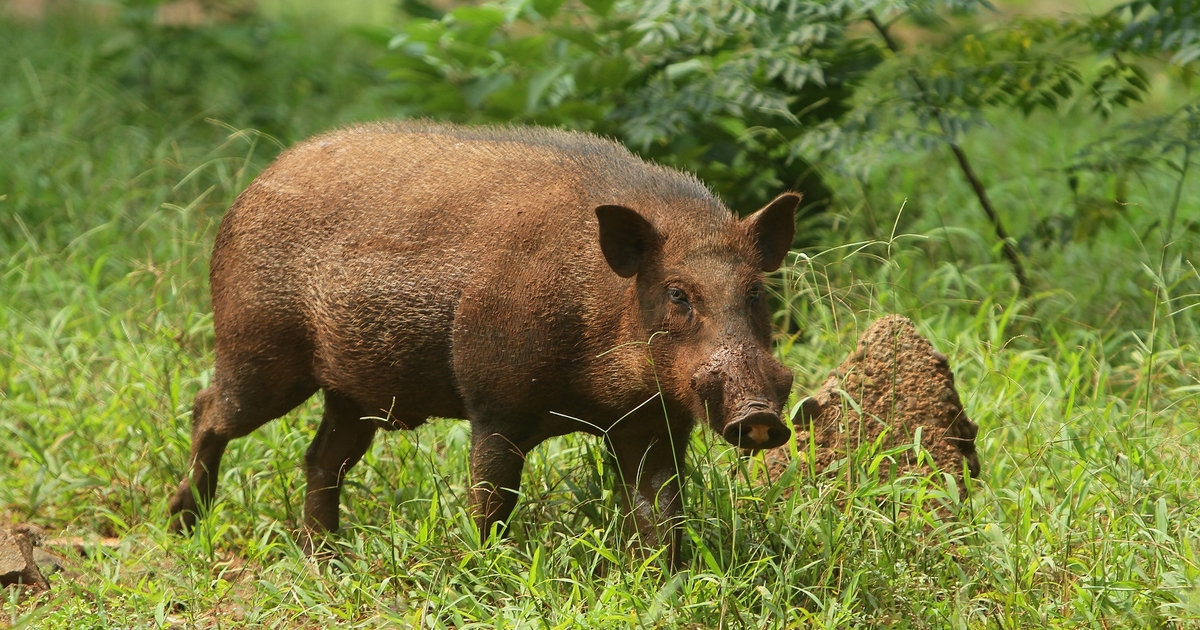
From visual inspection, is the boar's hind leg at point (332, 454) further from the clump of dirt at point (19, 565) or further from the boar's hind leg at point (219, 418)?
the clump of dirt at point (19, 565)

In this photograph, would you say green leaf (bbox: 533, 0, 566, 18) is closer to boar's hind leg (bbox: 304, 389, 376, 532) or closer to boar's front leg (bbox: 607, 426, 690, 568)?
boar's hind leg (bbox: 304, 389, 376, 532)

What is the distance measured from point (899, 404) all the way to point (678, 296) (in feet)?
3.86

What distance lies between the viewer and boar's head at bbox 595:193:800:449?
3.58m

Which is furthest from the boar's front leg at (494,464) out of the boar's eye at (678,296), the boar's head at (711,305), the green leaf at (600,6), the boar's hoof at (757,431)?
the green leaf at (600,6)

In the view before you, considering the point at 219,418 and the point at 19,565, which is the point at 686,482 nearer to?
the point at 219,418

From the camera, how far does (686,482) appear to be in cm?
423

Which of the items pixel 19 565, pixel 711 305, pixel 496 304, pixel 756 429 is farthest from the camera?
pixel 19 565

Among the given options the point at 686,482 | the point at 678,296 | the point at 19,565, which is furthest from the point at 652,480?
the point at 19,565

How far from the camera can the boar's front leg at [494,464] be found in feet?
13.3

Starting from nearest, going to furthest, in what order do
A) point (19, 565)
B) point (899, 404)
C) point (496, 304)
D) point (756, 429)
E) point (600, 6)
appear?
1. point (756, 429)
2. point (496, 304)
3. point (19, 565)
4. point (899, 404)
5. point (600, 6)

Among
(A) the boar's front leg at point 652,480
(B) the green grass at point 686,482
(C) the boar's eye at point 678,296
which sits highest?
(C) the boar's eye at point 678,296

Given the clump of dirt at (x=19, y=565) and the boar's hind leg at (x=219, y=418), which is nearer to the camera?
the clump of dirt at (x=19, y=565)

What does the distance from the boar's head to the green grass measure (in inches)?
16.3

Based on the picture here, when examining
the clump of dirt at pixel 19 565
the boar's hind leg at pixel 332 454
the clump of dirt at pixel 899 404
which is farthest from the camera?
the boar's hind leg at pixel 332 454
